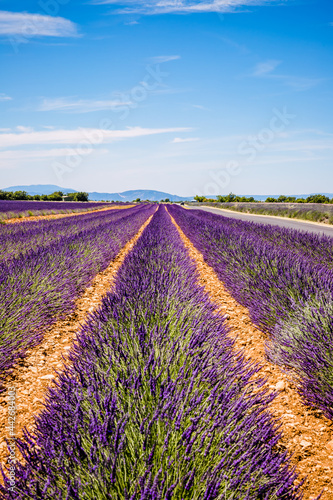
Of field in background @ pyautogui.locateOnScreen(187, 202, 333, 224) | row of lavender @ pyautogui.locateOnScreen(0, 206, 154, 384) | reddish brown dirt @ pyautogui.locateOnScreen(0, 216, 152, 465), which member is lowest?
reddish brown dirt @ pyautogui.locateOnScreen(0, 216, 152, 465)

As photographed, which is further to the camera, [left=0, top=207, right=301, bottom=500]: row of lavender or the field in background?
the field in background

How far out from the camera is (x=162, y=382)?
1295 millimetres

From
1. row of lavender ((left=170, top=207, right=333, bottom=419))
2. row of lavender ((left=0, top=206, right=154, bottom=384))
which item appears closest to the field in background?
row of lavender ((left=170, top=207, right=333, bottom=419))

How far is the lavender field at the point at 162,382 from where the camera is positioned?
100 centimetres

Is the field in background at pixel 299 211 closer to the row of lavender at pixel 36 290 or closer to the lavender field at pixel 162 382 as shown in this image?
the lavender field at pixel 162 382

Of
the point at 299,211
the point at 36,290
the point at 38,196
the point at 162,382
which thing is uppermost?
the point at 38,196

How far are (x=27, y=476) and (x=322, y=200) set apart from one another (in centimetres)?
3431

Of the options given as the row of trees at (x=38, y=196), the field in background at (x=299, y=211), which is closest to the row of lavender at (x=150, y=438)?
the field in background at (x=299, y=211)

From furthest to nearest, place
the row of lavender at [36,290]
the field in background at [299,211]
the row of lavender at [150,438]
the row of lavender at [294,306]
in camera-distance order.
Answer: the field in background at [299,211] → the row of lavender at [36,290] → the row of lavender at [294,306] → the row of lavender at [150,438]

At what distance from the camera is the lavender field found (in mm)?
1002

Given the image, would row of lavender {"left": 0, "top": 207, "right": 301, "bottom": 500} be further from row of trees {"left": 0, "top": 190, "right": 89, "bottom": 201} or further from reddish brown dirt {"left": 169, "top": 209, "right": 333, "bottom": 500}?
row of trees {"left": 0, "top": 190, "right": 89, "bottom": 201}

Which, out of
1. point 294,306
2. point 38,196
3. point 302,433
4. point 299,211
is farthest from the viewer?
point 38,196

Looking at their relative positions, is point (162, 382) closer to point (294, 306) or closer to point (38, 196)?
point (294, 306)

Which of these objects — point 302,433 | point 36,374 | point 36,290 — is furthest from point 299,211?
point 36,374
